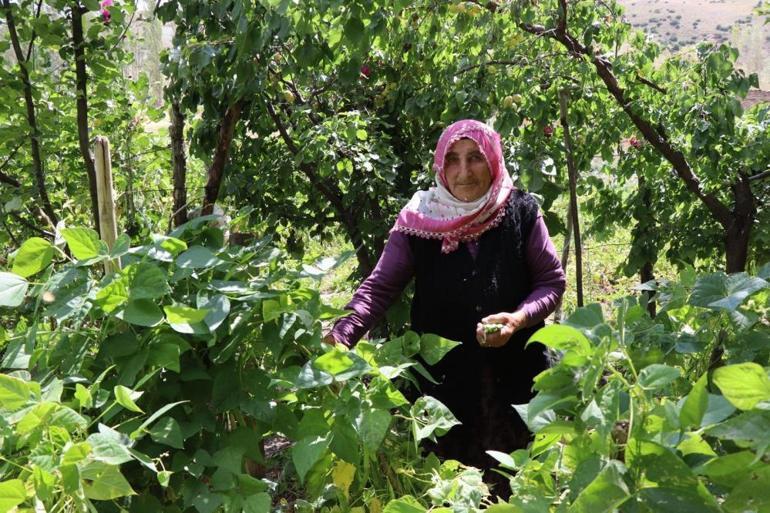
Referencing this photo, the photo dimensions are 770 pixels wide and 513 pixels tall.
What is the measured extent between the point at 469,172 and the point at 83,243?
1.19m

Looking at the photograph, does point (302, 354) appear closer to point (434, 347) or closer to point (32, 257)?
point (434, 347)

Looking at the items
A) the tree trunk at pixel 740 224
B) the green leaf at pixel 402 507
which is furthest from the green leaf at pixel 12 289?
the tree trunk at pixel 740 224

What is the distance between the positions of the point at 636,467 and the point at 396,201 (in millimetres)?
2326

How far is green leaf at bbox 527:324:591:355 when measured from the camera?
677 millimetres

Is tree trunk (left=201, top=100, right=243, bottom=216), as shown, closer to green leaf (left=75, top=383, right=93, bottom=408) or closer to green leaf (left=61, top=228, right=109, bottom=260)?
green leaf (left=61, top=228, right=109, bottom=260)

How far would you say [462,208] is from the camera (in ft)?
6.50

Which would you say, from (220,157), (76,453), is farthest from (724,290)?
(220,157)

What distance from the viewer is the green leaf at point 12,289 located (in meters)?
0.96

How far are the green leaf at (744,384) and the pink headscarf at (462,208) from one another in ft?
4.56

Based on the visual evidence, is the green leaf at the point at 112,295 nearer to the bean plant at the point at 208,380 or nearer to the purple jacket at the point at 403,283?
the bean plant at the point at 208,380

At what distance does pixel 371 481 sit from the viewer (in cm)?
106

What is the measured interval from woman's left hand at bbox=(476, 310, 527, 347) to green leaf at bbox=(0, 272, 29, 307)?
3.00 feet

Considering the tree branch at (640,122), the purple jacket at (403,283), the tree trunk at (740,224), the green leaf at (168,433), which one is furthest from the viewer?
the tree trunk at (740,224)

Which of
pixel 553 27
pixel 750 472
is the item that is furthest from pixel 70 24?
pixel 750 472
